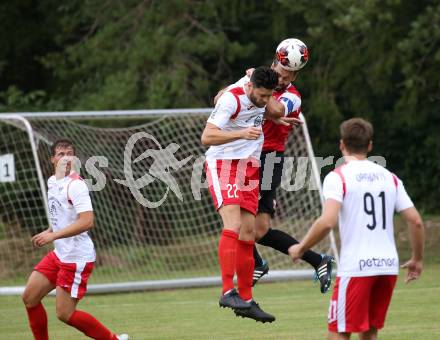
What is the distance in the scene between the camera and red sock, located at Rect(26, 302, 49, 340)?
8938 millimetres

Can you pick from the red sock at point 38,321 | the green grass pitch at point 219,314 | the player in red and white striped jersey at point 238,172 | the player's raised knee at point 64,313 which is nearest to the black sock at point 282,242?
the green grass pitch at point 219,314

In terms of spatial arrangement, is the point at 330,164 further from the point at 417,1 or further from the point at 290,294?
the point at 290,294

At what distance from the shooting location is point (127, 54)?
2067 centimetres

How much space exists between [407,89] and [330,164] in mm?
2255

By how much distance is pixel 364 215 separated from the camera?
20.9 feet

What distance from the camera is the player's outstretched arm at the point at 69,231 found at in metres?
8.39

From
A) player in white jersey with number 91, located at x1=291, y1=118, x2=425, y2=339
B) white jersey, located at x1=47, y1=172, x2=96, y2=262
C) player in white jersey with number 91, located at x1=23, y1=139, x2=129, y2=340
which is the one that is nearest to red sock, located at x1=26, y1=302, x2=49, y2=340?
player in white jersey with number 91, located at x1=23, y1=139, x2=129, y2=340

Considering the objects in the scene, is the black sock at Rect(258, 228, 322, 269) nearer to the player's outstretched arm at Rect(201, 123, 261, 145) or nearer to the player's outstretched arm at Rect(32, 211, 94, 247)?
the player's outstretched arm at Rect(201, 123, 261, 145)

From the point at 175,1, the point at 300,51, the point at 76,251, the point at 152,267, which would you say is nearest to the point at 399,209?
the point at 300,51

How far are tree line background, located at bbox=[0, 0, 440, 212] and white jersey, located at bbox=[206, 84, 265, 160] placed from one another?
10101 millimetres

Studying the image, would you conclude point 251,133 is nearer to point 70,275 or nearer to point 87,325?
point 70,275

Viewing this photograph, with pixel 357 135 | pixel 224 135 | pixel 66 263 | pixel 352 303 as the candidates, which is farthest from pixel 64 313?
pixel 357 135

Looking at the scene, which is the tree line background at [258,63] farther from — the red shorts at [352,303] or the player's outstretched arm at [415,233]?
the red shorts at [352,303]

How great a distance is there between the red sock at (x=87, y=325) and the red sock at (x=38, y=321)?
0.26 m
